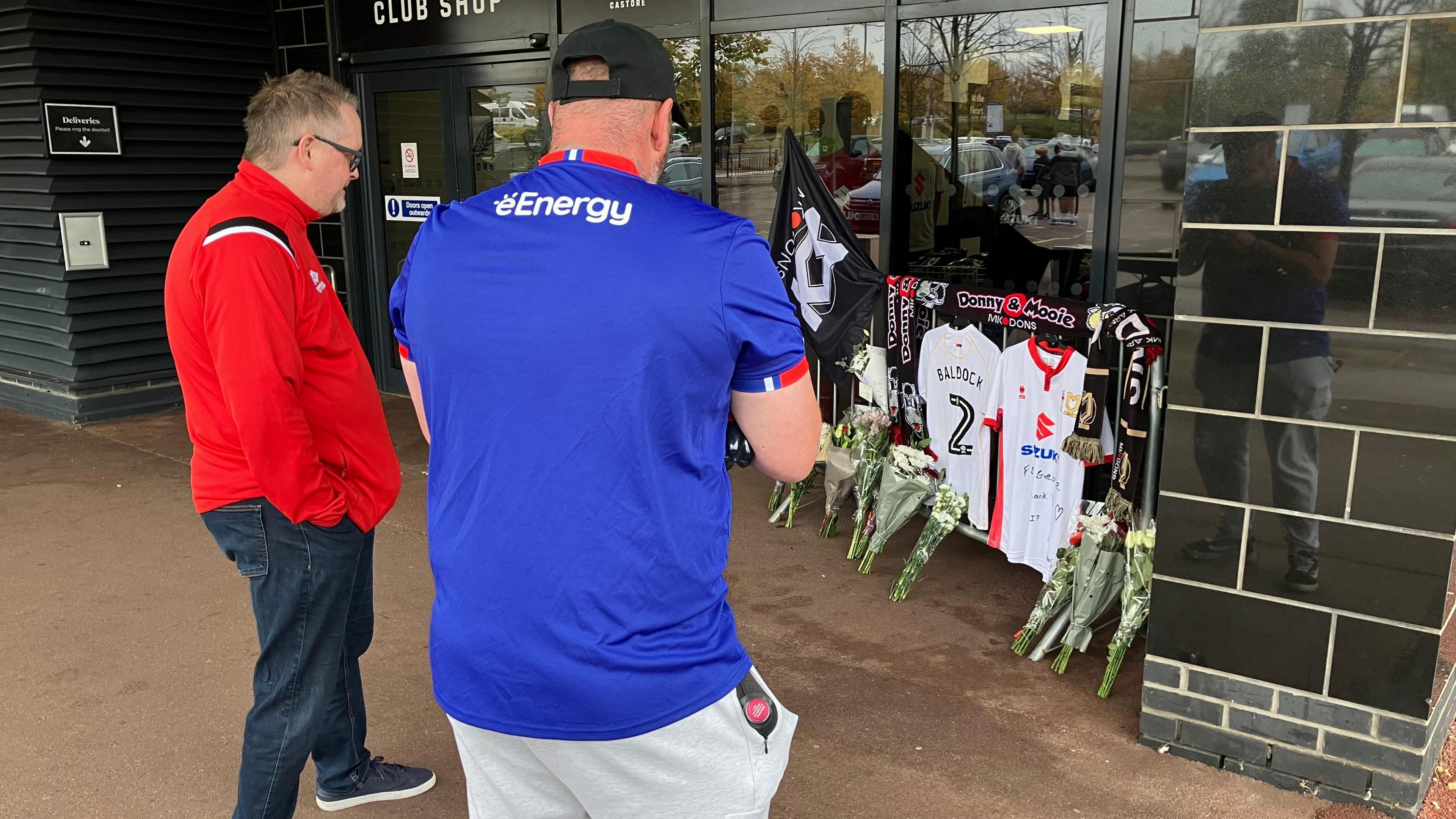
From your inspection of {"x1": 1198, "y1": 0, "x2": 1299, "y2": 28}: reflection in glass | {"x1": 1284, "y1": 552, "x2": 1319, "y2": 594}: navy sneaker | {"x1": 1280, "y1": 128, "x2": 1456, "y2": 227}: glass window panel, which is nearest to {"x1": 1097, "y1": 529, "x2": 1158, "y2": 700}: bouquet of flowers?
{"x1": 1284, "y1": 552, "x2": 1319, "y2": 594}: navy sneaker

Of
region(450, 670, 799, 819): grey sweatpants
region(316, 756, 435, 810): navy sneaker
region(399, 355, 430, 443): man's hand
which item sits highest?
region(399, 355, 430, 443): man's hand

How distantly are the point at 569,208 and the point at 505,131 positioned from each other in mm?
6406

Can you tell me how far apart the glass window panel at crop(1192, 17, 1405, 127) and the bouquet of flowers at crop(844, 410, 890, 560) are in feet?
7.27

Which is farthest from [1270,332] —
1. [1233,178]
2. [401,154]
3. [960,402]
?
[401,154]

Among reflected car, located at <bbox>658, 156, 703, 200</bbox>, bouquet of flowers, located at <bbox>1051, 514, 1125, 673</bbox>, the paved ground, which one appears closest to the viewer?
the paved ground

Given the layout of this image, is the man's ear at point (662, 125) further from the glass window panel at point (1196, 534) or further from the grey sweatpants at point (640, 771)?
the glass window panel at point (1196, 534)

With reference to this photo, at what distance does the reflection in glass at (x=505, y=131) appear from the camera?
7.50 metres

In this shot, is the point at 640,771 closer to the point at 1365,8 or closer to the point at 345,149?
the point at 345,149

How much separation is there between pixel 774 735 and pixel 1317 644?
6.82 feet

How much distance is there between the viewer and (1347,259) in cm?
295

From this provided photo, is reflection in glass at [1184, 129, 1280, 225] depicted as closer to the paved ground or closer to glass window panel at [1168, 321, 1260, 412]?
glass window panel at [1168, 321, 1260, 412]

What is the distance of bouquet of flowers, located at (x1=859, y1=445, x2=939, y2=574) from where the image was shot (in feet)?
15.6

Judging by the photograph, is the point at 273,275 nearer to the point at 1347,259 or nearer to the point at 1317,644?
the point at 1347,259

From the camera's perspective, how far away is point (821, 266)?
515 cm
